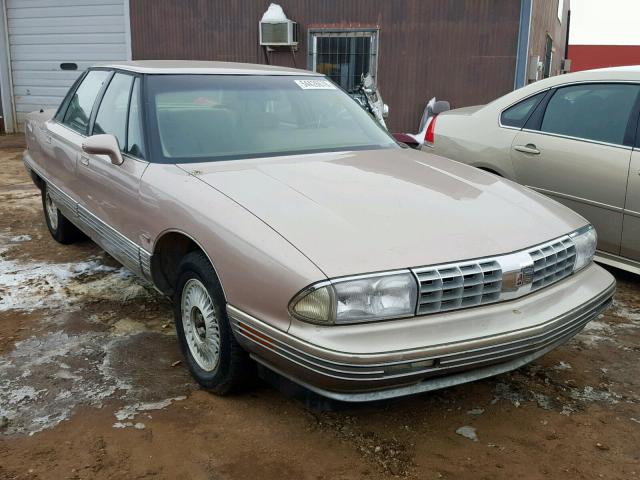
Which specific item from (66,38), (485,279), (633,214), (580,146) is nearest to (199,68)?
(485,279)

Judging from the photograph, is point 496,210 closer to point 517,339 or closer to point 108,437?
point 517,339

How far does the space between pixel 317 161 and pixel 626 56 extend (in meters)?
29.6

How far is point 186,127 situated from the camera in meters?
3.43

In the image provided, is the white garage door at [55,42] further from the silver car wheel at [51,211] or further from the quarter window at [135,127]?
the quarter window at [135,127]

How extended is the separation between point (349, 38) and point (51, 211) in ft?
22.6

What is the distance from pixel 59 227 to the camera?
525cm

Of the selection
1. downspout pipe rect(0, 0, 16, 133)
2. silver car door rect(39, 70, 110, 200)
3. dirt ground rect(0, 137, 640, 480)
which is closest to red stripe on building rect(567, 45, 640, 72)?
downspout pipe rect(0, 0, 16, 133)

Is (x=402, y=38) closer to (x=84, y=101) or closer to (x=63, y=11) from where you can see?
(x=84, y=101)

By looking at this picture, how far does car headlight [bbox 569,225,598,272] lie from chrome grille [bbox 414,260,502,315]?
0.67m

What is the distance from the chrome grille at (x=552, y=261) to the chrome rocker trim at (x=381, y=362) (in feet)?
0.62

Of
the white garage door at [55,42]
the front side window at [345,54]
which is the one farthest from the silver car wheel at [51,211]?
the white garage door at [55,42]

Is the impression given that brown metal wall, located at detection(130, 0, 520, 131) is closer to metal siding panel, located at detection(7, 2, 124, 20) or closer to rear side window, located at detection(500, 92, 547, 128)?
metal siding panel, located at detection(7, 2, 124, 20)

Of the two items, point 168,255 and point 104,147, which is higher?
point 104,147

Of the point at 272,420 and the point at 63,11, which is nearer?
the point at 272,420
